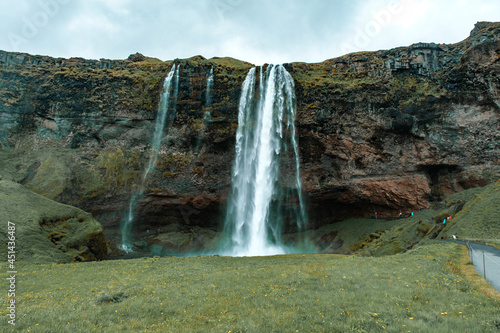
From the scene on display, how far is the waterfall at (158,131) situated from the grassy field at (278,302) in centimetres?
3184

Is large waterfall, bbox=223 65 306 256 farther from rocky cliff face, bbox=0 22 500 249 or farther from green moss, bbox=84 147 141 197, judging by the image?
green moss, bbox=84 147 141 197

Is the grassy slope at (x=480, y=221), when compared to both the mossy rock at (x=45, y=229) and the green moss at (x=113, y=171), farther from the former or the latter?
the green moss at (x=113, y=171)

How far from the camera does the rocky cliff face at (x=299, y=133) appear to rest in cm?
4231

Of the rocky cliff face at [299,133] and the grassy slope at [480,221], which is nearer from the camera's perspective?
the grassy slope at [480,221]

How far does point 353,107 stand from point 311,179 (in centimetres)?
1331

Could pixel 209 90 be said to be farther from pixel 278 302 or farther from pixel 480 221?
pixel 278 302

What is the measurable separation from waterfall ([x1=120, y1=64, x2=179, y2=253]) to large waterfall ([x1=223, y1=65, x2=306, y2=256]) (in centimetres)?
1234

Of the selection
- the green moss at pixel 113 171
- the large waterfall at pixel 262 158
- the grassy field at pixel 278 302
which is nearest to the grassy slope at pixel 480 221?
the grassy field at pixel 278 302

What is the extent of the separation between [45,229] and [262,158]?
2941 cm

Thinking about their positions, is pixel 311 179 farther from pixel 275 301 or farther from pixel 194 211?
pixel 275 301

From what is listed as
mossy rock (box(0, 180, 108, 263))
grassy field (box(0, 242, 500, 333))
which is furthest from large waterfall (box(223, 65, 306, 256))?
grassy field (box(0, 242, 500, 333))

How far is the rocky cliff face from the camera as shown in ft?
139

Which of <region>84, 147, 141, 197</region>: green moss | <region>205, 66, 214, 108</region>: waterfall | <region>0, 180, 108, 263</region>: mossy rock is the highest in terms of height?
<region>205, 66, 214, 108</region>: waterfall

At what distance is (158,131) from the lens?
163ft
